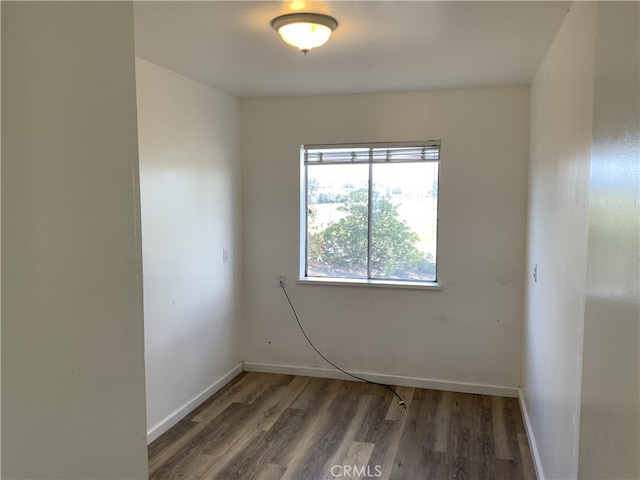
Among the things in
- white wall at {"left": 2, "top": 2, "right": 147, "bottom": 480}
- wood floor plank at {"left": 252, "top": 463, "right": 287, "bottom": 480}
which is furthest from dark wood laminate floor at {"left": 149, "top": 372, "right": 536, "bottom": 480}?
white wall at {"left": 2, "top": 2, "right": 147, "bottom": 480}

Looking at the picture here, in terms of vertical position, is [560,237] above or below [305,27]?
below

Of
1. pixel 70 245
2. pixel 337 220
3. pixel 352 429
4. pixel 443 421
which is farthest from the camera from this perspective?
pixel 337 220

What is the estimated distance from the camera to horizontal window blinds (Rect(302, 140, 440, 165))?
391 centimetres

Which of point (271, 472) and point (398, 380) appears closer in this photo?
point (271, 472)

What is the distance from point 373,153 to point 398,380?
1959 mm

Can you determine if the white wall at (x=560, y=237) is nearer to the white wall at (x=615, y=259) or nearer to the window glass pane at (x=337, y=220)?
the white wall at (x=615, y=259)

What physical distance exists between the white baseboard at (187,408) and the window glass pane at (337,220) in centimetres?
114

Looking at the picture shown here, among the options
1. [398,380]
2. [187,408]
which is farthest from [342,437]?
[187,408]

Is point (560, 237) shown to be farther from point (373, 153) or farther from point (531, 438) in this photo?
point (373, 153)

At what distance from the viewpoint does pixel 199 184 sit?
3598mm

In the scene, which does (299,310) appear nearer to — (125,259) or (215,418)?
(215,418)

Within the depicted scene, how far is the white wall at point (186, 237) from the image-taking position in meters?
3.04

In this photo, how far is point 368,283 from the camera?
4.07 meters

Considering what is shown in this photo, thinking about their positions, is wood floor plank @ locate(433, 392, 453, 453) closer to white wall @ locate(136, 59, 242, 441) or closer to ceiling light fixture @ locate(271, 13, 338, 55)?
white wall @ locate(136, 59, 242, 441)
